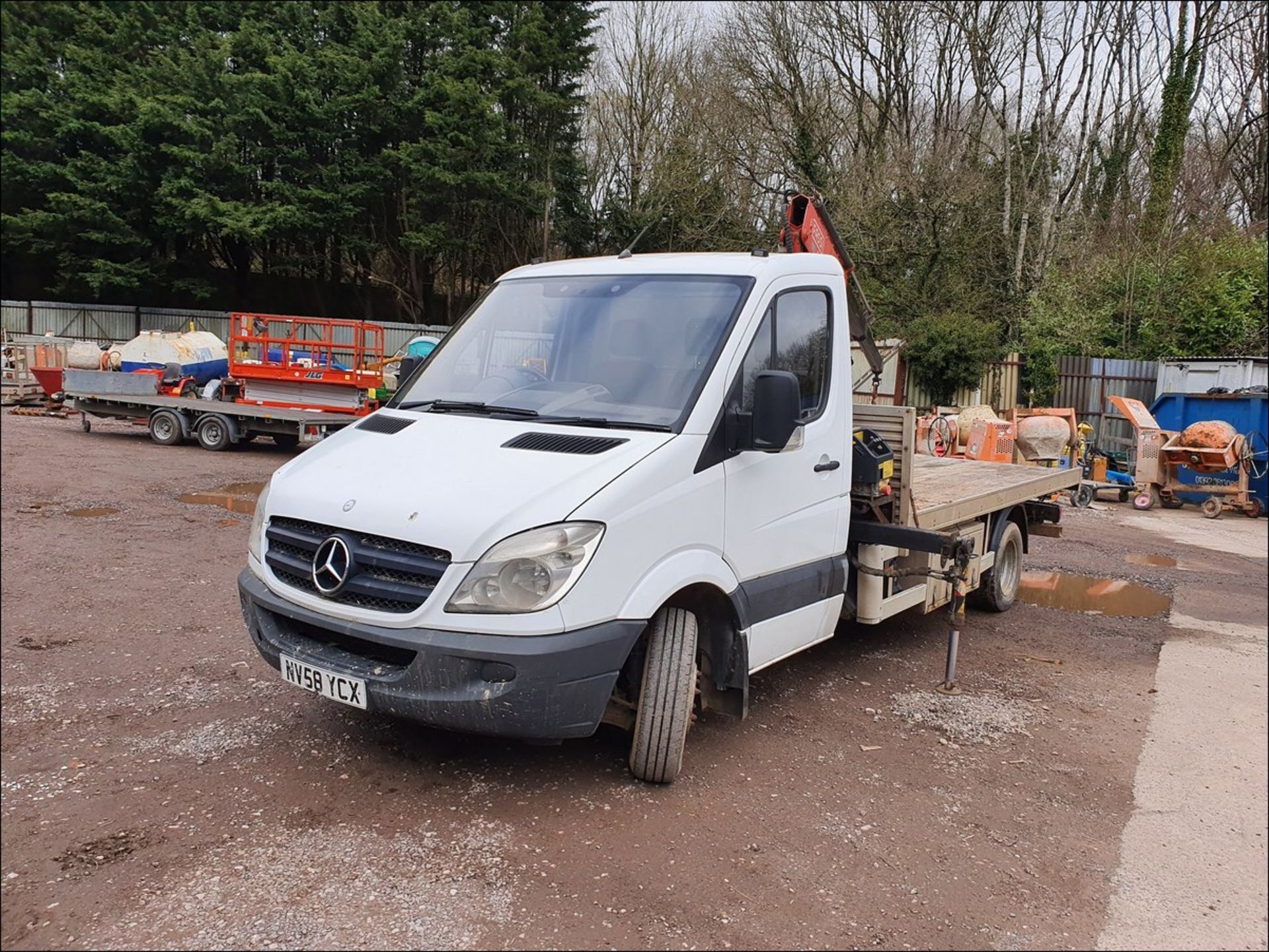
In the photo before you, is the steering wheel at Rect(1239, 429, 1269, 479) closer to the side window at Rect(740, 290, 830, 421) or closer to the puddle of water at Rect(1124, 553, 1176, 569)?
the puddle of water at Rect(1124, 553, 1176, 569)

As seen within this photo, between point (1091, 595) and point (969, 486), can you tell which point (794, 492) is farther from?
point (1091, 595)

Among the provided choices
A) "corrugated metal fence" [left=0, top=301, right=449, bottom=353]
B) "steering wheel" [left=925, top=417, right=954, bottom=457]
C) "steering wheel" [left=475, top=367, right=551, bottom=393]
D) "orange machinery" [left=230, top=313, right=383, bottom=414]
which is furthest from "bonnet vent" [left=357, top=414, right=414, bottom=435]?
"corrugated metal fence" [left=0, top=301, right=449, bottom=353]

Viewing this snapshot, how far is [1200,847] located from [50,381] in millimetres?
21731

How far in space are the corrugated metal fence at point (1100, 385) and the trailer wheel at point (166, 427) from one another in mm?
16854

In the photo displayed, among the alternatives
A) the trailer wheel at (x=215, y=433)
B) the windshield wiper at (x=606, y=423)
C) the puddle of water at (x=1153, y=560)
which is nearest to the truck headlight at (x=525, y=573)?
the windshield wiper at (x=606, y=423)

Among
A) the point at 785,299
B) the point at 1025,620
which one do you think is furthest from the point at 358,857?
the point at 1025,620

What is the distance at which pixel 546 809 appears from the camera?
3.75 meters

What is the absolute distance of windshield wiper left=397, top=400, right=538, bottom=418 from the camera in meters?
4.33

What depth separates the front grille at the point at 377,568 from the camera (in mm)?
3469

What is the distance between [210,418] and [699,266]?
1379 centimetres

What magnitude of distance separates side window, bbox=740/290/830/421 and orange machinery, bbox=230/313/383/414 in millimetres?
12655

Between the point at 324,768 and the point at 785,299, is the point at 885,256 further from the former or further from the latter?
the point at 324,768

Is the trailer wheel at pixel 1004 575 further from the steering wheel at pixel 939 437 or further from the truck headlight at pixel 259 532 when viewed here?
A: the steering wheel at pixel 939 437

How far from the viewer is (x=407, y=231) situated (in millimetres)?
30297
